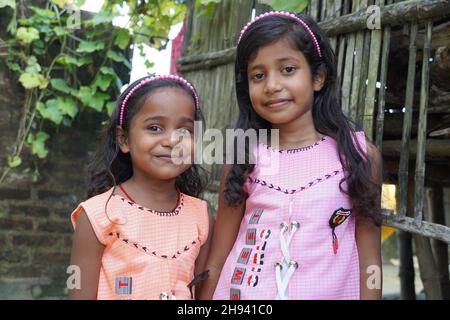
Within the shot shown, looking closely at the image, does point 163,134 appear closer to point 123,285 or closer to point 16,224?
point 123,285

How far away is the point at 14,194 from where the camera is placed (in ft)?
13.2

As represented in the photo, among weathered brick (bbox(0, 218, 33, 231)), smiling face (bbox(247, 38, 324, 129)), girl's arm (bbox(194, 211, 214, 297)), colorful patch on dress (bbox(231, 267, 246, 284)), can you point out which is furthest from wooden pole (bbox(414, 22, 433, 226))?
weathered brick (bbox(0, 218, 33, 231))

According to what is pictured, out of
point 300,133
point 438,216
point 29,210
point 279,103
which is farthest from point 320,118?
point 438,216

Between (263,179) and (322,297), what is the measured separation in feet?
1.60

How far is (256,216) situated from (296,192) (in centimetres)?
18

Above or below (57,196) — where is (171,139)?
below

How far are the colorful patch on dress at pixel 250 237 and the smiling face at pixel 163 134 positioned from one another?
0.34m

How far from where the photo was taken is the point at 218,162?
336cm

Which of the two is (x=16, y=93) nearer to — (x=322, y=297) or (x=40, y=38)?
(x=40, y=38)

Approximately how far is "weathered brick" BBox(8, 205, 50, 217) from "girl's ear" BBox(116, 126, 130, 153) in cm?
230

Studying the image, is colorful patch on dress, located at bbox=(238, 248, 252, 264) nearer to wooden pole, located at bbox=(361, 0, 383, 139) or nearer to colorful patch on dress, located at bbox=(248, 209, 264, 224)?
colorful patch on dress, located at bbox=(248, 209, 264, 224)

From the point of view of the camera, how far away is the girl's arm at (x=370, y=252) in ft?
6.07

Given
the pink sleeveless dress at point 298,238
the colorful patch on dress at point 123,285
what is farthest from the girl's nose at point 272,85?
the colorful patch on dress at point 123,285
